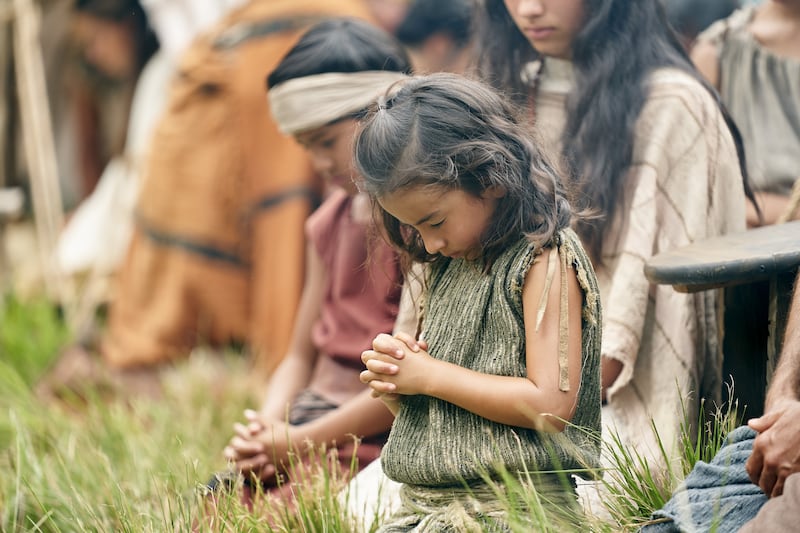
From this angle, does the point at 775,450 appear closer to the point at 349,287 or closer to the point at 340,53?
the point at 349,287

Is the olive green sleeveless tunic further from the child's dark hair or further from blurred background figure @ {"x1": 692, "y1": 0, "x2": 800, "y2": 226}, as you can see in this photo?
blurred background figure @ {"x1": 692, "y1": 0, "x2": 800, "y2": 226}

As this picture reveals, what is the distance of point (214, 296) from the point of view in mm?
5457

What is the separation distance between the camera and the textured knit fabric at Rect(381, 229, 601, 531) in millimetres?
2387

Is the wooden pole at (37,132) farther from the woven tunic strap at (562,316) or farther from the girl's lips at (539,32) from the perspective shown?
the woven tunic strap at (562,316)

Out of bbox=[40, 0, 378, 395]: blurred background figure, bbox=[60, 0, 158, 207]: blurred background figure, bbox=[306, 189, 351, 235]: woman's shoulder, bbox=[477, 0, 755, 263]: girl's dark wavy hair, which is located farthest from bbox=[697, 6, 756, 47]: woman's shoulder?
bbox=[60, 0, 158, 207]: blurred background figure

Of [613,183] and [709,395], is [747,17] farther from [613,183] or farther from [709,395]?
[709,395]

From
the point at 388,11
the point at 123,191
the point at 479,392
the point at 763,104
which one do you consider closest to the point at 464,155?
the point at 479,392

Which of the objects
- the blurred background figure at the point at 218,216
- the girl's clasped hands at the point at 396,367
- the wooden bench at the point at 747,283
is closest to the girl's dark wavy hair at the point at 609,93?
the wooden bench at the point at 747,283

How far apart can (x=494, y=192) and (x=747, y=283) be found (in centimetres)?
75

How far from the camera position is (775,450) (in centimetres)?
210

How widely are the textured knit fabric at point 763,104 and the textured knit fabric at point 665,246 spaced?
2.04 ft

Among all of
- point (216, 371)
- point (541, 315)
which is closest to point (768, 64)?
point (541, 315)

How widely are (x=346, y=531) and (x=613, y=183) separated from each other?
1.15 m

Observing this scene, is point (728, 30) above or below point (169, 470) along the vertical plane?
above
